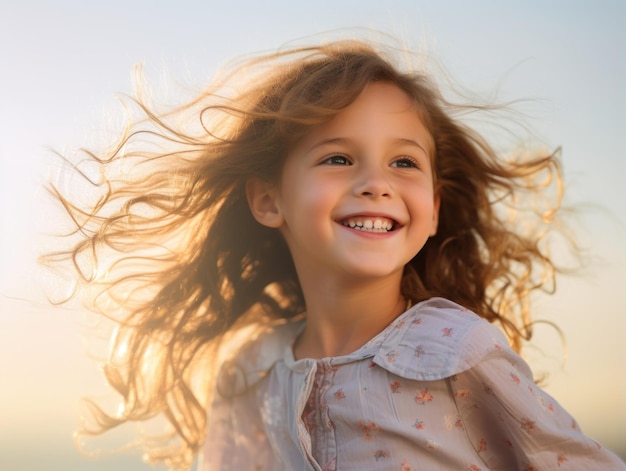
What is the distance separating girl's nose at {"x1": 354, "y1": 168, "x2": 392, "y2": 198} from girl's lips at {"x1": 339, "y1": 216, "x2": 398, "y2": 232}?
0.19ft

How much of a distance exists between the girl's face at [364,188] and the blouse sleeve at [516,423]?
1.25 ft

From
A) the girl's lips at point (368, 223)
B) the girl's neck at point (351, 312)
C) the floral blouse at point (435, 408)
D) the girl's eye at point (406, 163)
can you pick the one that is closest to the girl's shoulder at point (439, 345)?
the floral blouse at point (435, 408)

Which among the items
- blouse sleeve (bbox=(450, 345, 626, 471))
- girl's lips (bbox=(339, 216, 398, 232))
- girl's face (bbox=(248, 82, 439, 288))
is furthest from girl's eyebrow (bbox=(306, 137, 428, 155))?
blouse sleeve (bbox=(450, 345, 626, 471))

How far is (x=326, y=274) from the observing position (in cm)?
223

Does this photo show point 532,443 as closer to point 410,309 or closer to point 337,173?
point 410,309

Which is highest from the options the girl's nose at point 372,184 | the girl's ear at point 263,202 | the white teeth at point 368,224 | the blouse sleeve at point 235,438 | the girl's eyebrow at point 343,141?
the girl's eyebrow at point 343,141

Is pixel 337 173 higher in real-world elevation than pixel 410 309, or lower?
higher

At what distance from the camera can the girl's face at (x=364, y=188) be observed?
82.4 inches

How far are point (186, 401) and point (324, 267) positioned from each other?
826 mm

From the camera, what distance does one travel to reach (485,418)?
1929mm

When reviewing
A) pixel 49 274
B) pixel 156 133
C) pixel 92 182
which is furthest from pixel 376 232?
pixel 49 274

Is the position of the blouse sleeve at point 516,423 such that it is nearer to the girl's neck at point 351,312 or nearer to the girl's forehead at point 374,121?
the girl's neck at point 351,312

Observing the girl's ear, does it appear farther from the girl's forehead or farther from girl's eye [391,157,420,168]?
girl's eye [391,157,420,168]

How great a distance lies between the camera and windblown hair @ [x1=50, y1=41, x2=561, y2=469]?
232cm
